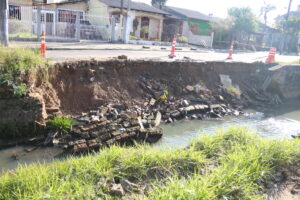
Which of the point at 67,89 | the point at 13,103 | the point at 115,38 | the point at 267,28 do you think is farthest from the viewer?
the point at 267,28

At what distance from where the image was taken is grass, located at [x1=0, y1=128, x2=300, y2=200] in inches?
149

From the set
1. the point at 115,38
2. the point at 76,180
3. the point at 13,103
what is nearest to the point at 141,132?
the point at 13,103

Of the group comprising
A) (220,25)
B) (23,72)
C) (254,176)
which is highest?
(220,25)

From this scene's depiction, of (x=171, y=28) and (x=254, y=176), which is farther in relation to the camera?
(x=171, y=28)

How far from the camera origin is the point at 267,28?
141ft

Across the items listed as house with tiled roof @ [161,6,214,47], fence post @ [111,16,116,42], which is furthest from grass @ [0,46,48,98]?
house with tiled roof @ [161,6,214,47]

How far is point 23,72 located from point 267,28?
141 ft

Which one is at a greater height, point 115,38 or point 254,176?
point 115,38

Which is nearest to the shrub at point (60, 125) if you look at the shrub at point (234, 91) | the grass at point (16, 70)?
the grass at point (16, 70)

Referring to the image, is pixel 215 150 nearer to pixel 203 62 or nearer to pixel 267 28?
pixel 203 62

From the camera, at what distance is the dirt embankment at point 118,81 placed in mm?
9570

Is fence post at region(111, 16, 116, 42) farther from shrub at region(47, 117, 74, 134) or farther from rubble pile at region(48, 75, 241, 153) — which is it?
shrub at region(47, 117, 74, 134)

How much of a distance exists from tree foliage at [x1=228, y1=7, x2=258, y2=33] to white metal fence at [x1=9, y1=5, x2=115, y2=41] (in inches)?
652

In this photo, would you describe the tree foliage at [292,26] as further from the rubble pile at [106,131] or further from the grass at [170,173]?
the grass at [170,173]
